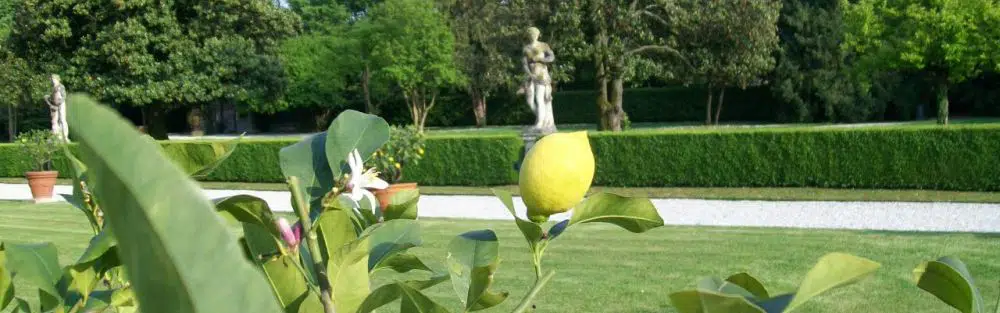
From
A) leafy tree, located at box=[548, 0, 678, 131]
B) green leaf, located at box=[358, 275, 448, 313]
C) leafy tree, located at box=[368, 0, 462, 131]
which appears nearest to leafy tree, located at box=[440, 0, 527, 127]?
leafy tree, located at box=[368, 0, 462, 131]

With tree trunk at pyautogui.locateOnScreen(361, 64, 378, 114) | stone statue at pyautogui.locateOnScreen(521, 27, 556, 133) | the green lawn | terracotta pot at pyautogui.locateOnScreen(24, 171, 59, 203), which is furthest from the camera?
tree trunk at pyautogui.locateOnScreen(361, 64, 378, 114)

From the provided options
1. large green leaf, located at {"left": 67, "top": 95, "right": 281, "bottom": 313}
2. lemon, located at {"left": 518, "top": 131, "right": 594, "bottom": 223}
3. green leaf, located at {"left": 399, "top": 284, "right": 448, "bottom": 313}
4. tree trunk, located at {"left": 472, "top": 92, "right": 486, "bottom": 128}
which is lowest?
tree trunk, located at {"left": 472, "top": 92, "right": 486, "bottom": 128}

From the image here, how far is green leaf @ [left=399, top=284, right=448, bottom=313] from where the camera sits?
0.52m

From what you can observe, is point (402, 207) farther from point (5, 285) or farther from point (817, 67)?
point (817, 67)

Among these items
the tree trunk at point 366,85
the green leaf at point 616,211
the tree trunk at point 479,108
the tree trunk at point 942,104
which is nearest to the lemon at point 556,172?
the green leaf at point 616,211

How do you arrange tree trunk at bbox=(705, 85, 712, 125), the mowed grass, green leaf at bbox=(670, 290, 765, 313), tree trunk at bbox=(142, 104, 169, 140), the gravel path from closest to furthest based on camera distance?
1. green leaf at bbox=(670, 290, 765, 313)
2. the mowed grass
3. the gravel path
4. tree trunk at bbox=(142, 104, 169, 140)
5. tree trunk at bbox=(705, 85, 712, 125)

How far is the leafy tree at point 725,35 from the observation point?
18.8 m

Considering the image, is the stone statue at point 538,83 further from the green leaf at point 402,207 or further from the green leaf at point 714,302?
the green leaf at point 714,302

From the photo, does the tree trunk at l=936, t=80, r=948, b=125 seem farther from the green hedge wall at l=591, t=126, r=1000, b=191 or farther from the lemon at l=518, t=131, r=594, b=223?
the lemon at l=518, t=131, r=594, b=223

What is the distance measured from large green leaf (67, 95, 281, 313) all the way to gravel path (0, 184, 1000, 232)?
7844mm

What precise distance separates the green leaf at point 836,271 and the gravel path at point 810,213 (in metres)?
7.67

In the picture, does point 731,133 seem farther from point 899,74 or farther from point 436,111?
point 436,111

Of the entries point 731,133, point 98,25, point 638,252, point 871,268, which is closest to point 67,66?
point 98,25

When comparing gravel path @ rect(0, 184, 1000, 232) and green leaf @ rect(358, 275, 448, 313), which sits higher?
green leaf @ rect(358, 275, 448, 313)
